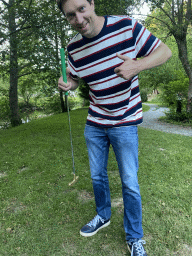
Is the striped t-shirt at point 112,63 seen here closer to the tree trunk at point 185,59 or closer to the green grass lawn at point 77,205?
the green grass lawn at point 77,205

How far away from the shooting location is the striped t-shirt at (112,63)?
4.87 ft

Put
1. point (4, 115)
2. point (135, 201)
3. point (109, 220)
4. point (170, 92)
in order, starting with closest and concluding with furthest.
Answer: point (135, 201) < point (109, 220) < point (170, 92) < point (4, 115)

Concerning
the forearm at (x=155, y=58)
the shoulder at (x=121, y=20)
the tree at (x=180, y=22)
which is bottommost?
the forearm at (x=155, y=58)

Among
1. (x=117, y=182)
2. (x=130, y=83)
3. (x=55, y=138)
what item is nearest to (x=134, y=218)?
(x=130, y=83)

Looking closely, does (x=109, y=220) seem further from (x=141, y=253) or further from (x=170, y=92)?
(x=170, y=92)

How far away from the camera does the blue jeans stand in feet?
5.45

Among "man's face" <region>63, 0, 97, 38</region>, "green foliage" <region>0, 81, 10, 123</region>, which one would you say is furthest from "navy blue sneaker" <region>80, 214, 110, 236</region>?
"green foliage" <region>0, 81, 10, 123</region>

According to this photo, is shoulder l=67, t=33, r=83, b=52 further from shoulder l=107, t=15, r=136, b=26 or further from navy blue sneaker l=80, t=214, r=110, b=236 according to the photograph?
navy blue sneaker l=80, t=214, r=110, b=236

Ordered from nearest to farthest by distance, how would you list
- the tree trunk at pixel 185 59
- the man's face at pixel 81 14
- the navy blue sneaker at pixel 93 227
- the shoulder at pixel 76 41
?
the man's face at pixel 81 14, the shoulder at pixel 76 41, the navy blue sneaker at pixel 93 227, the tree trunk at pixel 185 59

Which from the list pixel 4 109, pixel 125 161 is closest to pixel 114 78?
pixel 125 161

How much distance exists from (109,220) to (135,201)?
2.43ft

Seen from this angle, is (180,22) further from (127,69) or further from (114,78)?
(127,69)

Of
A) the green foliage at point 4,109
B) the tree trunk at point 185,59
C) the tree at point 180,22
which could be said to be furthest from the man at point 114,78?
the green foliage at point 4,109

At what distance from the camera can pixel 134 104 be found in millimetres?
1667
